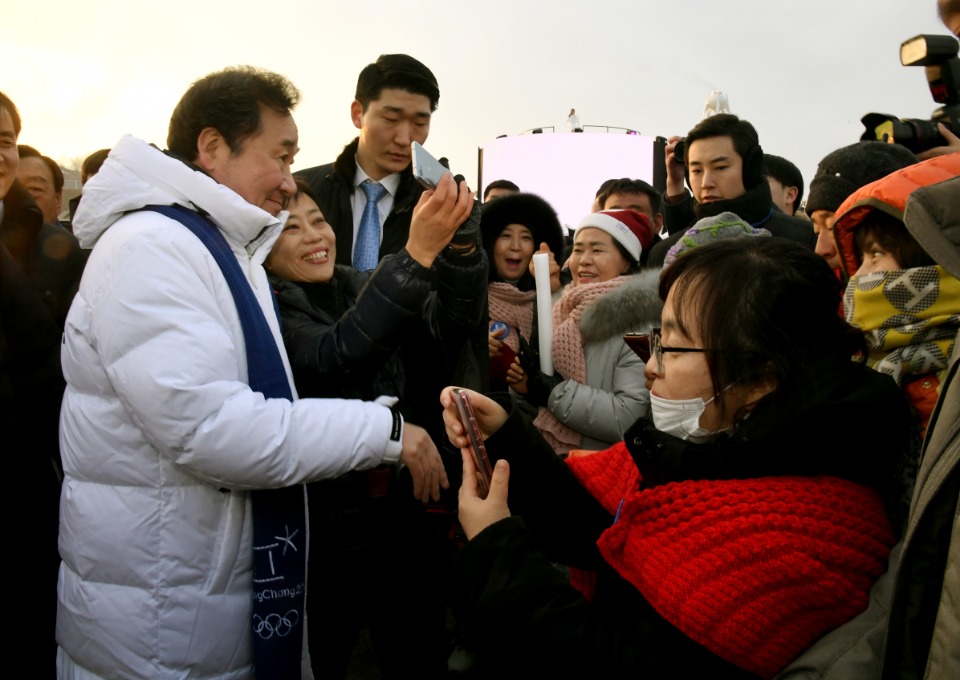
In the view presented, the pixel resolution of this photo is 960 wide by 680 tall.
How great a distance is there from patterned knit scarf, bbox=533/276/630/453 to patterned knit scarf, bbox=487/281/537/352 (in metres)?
0.38

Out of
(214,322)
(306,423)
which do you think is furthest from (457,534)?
(214,322)

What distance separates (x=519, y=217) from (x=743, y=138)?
130 cm

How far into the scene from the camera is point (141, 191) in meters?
1.65

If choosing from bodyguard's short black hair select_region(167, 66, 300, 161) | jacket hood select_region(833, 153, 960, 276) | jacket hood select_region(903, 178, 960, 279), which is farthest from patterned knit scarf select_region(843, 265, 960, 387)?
bodyguard's short black hair select_region(167, 66, 300, 161)

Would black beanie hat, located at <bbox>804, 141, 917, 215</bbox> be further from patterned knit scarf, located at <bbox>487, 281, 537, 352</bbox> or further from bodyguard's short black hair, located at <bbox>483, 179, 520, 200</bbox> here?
bodyguard's short black hair, located at <bbox>483, 179, 520, 200</bbox>

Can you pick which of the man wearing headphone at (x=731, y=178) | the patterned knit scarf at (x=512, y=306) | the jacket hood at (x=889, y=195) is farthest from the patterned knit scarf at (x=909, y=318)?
the patterned knit scarf at (x=512, y=306)

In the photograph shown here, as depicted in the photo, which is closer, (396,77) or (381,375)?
(381,375)

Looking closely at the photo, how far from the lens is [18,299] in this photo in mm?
2211

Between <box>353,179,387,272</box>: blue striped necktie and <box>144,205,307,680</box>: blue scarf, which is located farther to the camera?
<box>353,179,387,272</box>: blue striped necktie

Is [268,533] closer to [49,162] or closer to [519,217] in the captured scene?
[519,217]

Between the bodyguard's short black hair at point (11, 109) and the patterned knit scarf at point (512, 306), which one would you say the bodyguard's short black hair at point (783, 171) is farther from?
the bodyguard's short black hair at point (11, 109)

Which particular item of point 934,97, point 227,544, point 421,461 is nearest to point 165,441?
point 227,544

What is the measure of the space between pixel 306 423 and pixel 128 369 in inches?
16.2

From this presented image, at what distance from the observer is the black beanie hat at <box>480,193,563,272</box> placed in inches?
153
